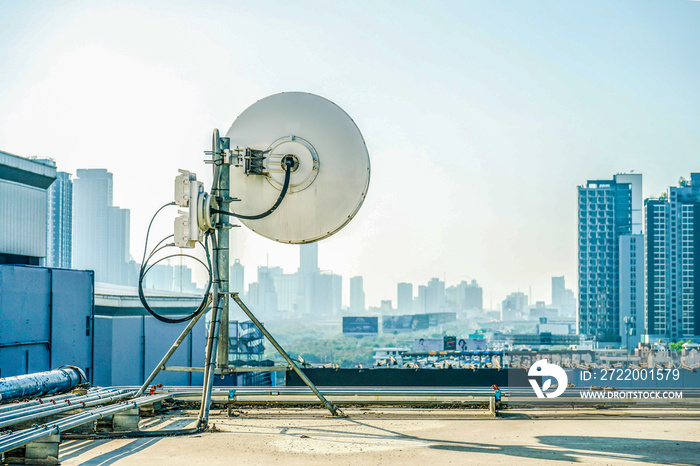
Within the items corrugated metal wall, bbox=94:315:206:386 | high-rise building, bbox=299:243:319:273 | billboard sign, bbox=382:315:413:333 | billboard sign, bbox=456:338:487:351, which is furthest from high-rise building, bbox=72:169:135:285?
corrugated metal wall, bbox=94:315:206:386

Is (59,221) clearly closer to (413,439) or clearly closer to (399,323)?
(413,439)

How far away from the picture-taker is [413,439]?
803 centimetres

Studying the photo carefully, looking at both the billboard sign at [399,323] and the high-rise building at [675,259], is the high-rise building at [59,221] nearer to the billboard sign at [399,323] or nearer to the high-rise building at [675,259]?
the high-rise building at [675,259]

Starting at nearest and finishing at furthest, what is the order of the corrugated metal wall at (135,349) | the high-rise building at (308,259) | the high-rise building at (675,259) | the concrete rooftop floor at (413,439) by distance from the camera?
1. the concrete rooftop floor at (413,439)
2. the corrugated metal wall at (135,349)
3. the high-rise building at (675,259)
4. the high-rise building at (308,259)

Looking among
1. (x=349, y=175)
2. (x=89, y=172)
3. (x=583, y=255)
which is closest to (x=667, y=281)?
(x=583, y=255)

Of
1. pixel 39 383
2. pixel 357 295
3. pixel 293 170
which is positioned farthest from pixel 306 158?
pixel 357 295

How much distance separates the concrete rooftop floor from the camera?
Answer: 276 inches

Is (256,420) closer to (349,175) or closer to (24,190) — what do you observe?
(349,175)

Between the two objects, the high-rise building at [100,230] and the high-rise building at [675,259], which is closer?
the high-rise building at [675,259]

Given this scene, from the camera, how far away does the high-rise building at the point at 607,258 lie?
95.0 metres

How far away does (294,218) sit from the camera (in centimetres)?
1020

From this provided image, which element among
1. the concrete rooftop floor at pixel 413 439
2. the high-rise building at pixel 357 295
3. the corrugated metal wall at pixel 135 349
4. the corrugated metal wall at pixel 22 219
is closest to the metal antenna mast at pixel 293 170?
the concrete rooftop floor at pixel 413 439

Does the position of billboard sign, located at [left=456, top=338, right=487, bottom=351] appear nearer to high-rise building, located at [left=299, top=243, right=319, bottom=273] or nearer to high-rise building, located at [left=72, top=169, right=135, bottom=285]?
high-rise building, located at [left=72, top=169, right=135, bottom=285]

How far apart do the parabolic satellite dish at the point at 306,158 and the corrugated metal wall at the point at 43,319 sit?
250 inches
